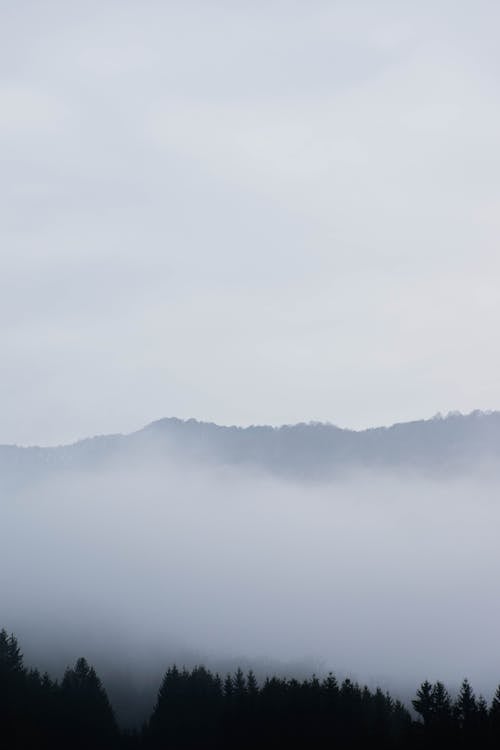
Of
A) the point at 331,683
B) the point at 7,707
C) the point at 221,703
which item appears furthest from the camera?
the point at 221,703

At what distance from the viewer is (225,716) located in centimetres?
15912

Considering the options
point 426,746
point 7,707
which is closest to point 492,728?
point 426,746

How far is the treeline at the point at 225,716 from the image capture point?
137500 mm

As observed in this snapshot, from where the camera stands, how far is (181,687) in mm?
175750

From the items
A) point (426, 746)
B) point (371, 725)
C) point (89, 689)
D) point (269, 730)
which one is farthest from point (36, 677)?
point (426, 746)

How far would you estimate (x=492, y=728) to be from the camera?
127m

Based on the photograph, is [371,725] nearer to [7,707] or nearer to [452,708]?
[452,708]

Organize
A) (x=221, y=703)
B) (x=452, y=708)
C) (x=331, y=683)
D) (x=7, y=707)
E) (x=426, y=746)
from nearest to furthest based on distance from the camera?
(x=426, y=746) < (x=7, y=707) < (x=452, y=708) < (x=331, y=683) < (x=221, y=703)

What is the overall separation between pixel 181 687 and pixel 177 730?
11.0 meters

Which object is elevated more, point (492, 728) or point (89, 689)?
point (89, 689)

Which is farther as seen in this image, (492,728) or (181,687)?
(181,687)

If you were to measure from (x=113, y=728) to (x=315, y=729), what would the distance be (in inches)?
958

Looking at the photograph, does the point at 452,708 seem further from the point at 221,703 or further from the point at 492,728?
the point at 221,703

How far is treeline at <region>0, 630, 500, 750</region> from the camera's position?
137500mm
